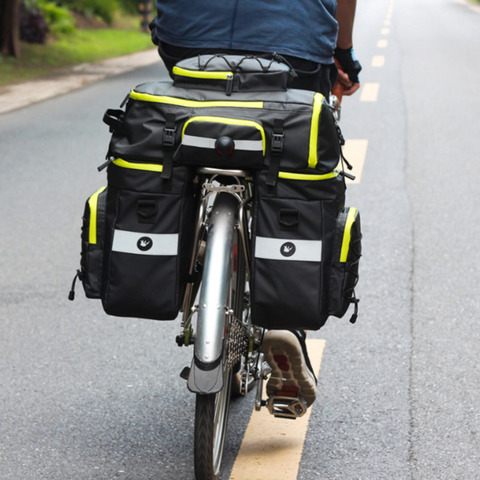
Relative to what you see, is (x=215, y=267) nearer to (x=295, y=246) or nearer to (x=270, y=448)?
(x=295, y=246)

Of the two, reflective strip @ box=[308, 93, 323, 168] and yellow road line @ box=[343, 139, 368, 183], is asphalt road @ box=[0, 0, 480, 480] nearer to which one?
yellow road line @ box=[343, 139, 368, 183]

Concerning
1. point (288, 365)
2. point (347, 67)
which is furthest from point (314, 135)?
point (347, 67)

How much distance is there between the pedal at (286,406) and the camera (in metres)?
3.33

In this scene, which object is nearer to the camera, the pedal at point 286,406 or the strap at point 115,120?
the strap at point 115,120

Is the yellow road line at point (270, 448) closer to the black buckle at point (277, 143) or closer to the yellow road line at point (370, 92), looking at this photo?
the black buckle at point (277, 143)

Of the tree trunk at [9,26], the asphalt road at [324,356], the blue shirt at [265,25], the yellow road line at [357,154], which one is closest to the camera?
the blue shirt at [265,25]

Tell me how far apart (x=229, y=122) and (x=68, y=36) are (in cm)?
2085

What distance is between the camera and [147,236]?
291 cm

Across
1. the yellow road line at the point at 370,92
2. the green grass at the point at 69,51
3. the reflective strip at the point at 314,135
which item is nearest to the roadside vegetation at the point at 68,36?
the green grass at the point at 69,51

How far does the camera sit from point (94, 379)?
13.3 ft

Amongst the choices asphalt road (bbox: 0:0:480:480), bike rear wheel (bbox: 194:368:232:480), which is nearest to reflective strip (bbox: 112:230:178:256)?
bike rear wheel (bbox: 194:368:232:480)

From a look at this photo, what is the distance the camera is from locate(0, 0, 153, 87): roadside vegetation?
674 inches

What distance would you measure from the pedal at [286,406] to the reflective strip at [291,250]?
25.7 inches

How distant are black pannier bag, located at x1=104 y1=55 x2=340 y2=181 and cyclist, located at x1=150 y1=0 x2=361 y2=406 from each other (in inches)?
8.4
